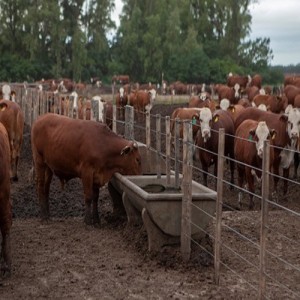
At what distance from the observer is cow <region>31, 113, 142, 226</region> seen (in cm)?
893

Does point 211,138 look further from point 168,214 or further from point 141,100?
point 141,100

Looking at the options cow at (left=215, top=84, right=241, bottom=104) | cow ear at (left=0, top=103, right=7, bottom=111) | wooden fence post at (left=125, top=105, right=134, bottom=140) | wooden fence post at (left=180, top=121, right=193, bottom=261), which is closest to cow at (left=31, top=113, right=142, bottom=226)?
wooden fence post at (left=125, top=105, right=134, bottom=140)

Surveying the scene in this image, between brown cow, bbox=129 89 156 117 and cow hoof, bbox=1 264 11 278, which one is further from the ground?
cow hoof, bbox=1 264 11 278

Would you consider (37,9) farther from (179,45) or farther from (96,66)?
(179,45)

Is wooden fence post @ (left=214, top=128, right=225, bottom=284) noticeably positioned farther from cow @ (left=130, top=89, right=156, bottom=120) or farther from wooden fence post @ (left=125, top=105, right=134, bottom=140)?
cow @ (left=130, top=89, right=156, bottom=120)

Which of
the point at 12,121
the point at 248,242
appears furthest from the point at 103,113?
the point at 248,242

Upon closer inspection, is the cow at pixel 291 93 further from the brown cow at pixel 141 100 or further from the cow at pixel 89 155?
the cow at pixel 89 155

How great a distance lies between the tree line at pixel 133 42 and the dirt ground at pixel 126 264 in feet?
142

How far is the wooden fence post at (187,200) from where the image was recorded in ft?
22.9

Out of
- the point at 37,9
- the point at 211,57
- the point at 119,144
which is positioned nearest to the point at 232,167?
the point at 119,144

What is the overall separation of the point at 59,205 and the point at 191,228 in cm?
407

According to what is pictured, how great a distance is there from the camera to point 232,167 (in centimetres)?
1353

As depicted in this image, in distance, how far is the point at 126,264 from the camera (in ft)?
23.4

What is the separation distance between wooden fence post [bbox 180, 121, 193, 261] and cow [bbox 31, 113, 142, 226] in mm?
1846
